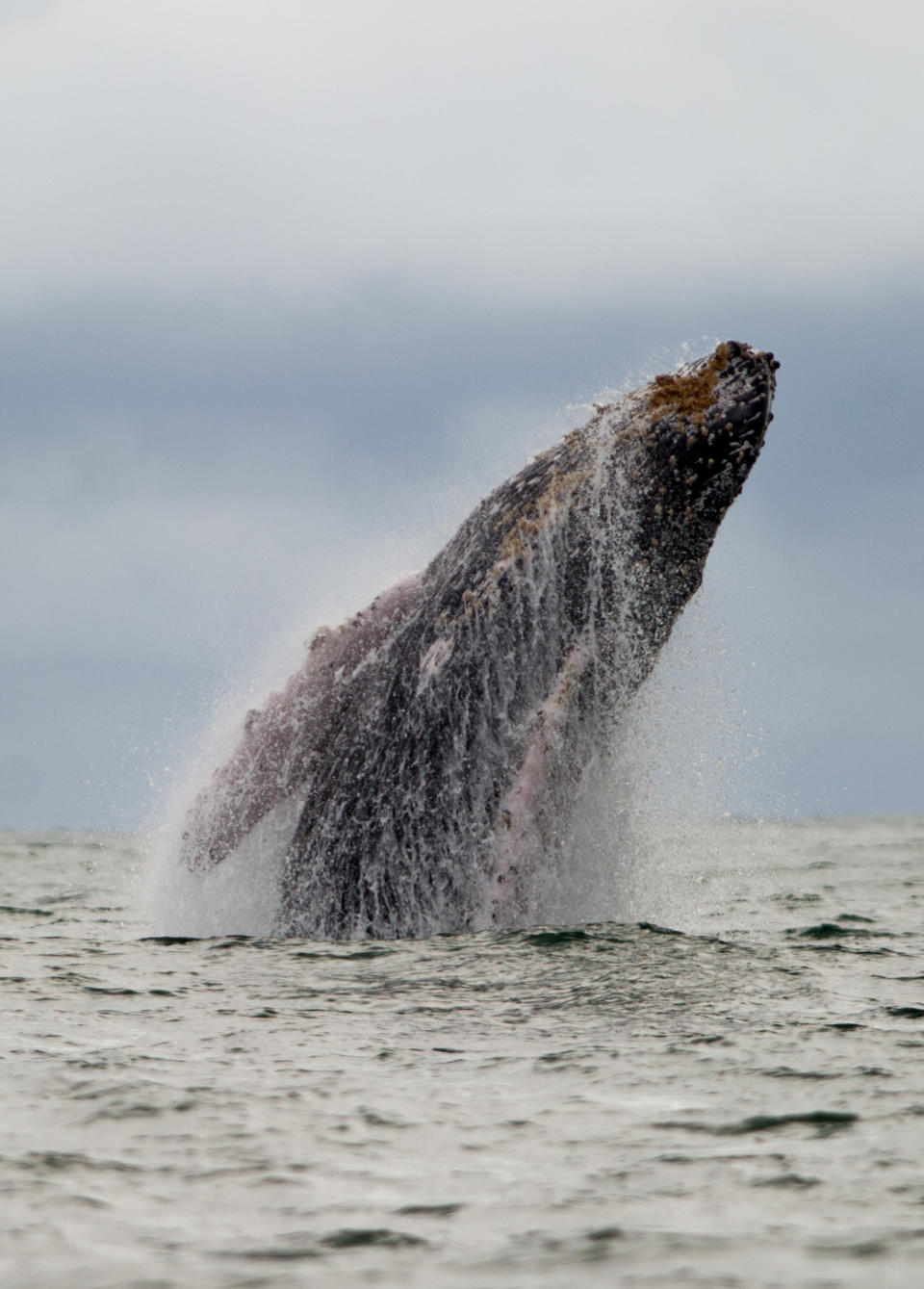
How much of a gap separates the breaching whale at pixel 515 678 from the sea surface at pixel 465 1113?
1.85 feet

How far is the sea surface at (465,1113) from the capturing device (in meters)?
4.16

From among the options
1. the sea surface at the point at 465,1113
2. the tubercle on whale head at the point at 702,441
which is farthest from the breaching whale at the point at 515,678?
the sea surface at the point at 465,1113

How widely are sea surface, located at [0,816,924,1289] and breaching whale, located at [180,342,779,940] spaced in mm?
565

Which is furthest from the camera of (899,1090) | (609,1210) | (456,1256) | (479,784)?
(479,784)

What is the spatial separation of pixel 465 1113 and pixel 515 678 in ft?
16.8

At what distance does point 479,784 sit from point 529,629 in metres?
1.17

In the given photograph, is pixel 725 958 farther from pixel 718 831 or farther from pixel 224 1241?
pixel 718 831

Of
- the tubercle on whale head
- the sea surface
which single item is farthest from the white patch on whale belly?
the tubercle on whale head

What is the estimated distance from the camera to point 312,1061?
669cm

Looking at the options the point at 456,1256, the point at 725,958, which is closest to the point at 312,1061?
the point at 456,1256

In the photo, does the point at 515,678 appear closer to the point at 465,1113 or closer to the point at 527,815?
the point at 527,815

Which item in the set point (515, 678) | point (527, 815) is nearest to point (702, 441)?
point (515, 678)

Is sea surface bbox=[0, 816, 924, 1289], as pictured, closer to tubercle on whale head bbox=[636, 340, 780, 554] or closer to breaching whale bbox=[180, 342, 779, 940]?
breaching whale bbox=[180, 342, 779, 940]

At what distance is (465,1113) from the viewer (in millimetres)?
5785
